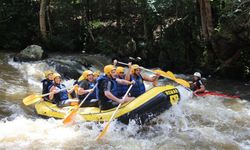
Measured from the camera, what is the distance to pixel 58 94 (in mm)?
9016

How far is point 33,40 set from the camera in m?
17.3

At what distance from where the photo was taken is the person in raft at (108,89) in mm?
7734

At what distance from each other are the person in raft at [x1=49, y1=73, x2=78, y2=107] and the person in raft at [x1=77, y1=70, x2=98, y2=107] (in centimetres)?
28

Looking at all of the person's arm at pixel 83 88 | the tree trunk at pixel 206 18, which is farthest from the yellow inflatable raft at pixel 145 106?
the tree trunk at pixel 206 18

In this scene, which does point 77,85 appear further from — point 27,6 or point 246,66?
point 27,6

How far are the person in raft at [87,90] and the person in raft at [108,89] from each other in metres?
0.59

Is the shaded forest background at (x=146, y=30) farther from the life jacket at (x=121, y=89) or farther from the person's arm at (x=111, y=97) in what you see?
the person's arm at (x=111, y=97)

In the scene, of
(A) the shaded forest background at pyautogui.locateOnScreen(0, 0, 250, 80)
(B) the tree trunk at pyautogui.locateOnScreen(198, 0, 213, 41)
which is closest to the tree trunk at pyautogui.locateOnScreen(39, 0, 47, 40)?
(A) the shaded forest background at pyautogui.locateOnScreen(0, 0, 250, 80)

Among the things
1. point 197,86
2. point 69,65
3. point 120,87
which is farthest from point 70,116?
point 69,65

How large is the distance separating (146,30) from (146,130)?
8.60m

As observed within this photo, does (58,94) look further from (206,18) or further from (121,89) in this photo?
(206,18)

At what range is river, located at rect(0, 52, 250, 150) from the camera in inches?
284

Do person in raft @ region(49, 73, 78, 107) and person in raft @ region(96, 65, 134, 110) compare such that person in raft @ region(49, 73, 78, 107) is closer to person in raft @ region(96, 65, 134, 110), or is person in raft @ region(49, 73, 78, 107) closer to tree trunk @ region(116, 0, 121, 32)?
person in raft @ region(96, 65, 134, 110)

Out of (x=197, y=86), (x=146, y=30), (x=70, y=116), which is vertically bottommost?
(x=197, y=86)
